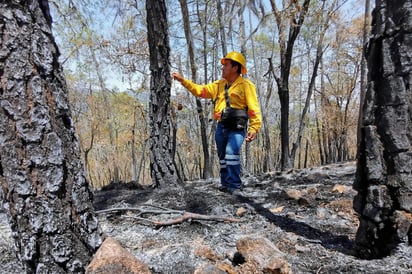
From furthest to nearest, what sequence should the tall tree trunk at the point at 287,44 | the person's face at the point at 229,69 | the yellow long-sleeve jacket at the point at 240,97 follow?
the tall tree trunk at the point at 287,44 → the person's face at the point at 229,69 → the yellow long-sleeve jacket at the point at 240,97

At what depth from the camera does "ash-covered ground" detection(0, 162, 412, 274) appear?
1272 mm

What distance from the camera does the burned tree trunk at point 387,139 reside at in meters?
1.29

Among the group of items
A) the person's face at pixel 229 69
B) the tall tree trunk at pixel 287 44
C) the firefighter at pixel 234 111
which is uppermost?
the tall tree trunk at pixel 287 44

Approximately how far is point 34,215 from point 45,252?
0.15 metres

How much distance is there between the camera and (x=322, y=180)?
3500mm

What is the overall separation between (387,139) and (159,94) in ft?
7.51

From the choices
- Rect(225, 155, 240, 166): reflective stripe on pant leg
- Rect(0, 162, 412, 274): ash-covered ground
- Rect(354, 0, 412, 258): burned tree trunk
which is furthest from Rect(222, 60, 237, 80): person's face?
Rect(354, 0, 412, 258): burned tree trunk

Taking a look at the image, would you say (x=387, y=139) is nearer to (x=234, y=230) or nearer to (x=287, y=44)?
(x=234, y=230)

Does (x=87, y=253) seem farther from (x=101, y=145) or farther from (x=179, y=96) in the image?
(x=101, y=145)

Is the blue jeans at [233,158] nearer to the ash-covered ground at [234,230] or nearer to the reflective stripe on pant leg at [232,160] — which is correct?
the reflective stripe on pant leg at [232,160]

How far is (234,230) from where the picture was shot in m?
1.83

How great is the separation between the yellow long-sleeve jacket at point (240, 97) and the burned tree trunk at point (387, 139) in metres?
1.61

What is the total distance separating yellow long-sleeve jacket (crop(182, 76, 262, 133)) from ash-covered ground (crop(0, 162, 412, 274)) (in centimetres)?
82

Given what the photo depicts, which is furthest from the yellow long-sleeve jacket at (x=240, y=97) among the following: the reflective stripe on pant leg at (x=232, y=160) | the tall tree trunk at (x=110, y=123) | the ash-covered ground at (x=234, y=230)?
the tall tree trunk at (x=110, y=123)
